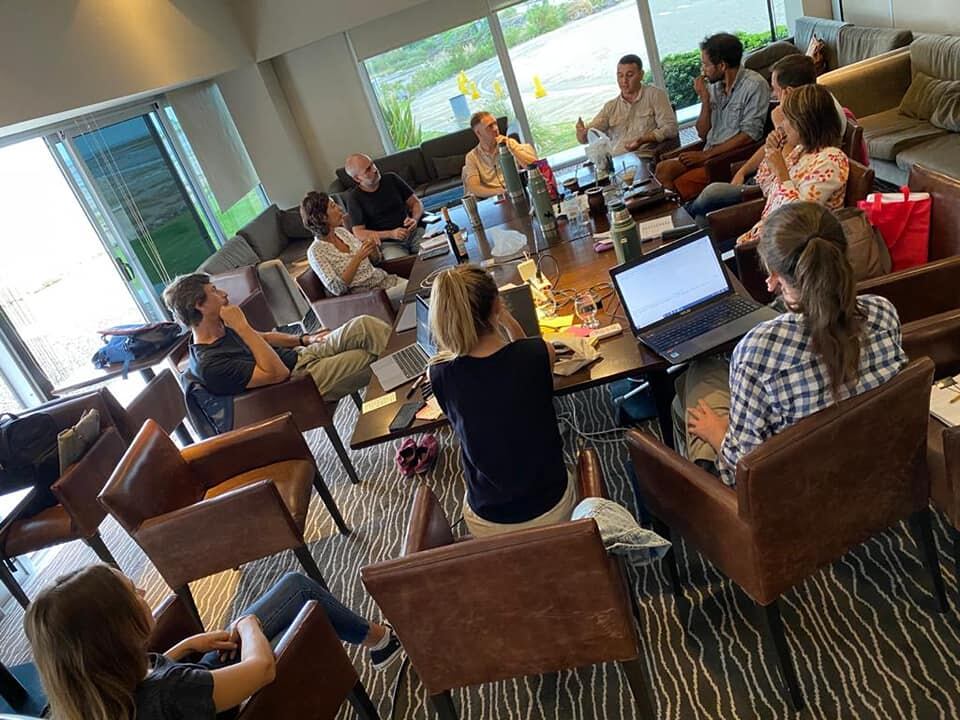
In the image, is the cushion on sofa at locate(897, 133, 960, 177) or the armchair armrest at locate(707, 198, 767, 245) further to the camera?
the cushion on sofa at locate(897, 133, 960, 177)

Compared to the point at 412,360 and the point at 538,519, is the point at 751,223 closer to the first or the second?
the point at 412,360

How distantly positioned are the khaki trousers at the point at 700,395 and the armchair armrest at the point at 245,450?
1471 mm

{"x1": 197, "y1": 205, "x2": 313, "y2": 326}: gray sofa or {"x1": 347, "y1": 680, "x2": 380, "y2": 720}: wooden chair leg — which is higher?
{"x1": 197, "y1": 205, "x2": 313, "y2": 326}: gray sofa

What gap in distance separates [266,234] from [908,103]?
17.4 feet

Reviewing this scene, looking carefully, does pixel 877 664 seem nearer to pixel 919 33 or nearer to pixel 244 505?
pixel 244 505

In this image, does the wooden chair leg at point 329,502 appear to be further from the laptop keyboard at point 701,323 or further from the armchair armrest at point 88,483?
the laptop keyboard at point 701,323

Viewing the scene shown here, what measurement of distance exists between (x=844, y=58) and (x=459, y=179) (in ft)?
12.2

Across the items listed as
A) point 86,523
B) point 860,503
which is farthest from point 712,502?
point 86,523

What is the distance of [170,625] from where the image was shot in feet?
5.98

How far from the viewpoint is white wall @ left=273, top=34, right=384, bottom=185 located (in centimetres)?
766

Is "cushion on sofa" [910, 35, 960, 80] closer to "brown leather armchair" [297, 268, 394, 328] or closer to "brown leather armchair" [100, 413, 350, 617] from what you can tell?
"brown leather armchair" [297, 268, 394, 328]

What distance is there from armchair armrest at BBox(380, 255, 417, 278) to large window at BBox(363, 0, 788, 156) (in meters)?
4.00

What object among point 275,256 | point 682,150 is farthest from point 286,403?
point 275,256

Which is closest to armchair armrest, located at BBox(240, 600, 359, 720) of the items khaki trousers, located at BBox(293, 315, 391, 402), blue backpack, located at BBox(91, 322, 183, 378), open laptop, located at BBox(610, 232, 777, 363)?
open laptop, located at BBox(610, 232, 777, 363)
